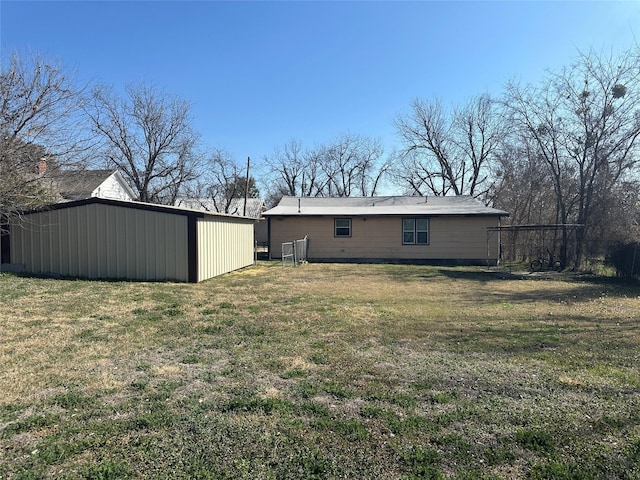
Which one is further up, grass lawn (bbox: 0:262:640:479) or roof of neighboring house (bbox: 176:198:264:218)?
roof of neighboring house (bbox: 176:198:264:218)

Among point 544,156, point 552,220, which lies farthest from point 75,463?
point 552,220

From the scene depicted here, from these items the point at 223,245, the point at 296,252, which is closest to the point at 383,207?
the point at 296,252

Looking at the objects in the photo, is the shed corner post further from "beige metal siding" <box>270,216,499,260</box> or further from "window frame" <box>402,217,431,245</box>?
"window frame" <box>402,217,431,245</box>

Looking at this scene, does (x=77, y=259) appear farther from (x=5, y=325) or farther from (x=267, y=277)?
(x=5, y=325)

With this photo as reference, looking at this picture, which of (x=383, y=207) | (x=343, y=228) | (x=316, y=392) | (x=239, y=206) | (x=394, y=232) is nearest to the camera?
(x=316, y=392)

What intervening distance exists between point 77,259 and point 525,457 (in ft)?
40.9

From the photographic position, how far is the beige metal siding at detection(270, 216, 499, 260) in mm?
18125

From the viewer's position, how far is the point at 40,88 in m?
11.7

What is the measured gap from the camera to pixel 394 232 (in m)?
18.8

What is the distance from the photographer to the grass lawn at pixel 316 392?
2516 mm

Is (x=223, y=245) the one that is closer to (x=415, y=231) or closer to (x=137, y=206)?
(x=137, y=206)

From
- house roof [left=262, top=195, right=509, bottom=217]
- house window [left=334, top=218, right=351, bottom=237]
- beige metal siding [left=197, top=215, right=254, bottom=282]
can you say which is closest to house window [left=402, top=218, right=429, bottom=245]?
house roof [left=262, top=195, right=509, bottom=217]

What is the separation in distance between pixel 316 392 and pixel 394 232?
620 inches

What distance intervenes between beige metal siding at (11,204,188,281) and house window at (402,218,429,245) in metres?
10.9
